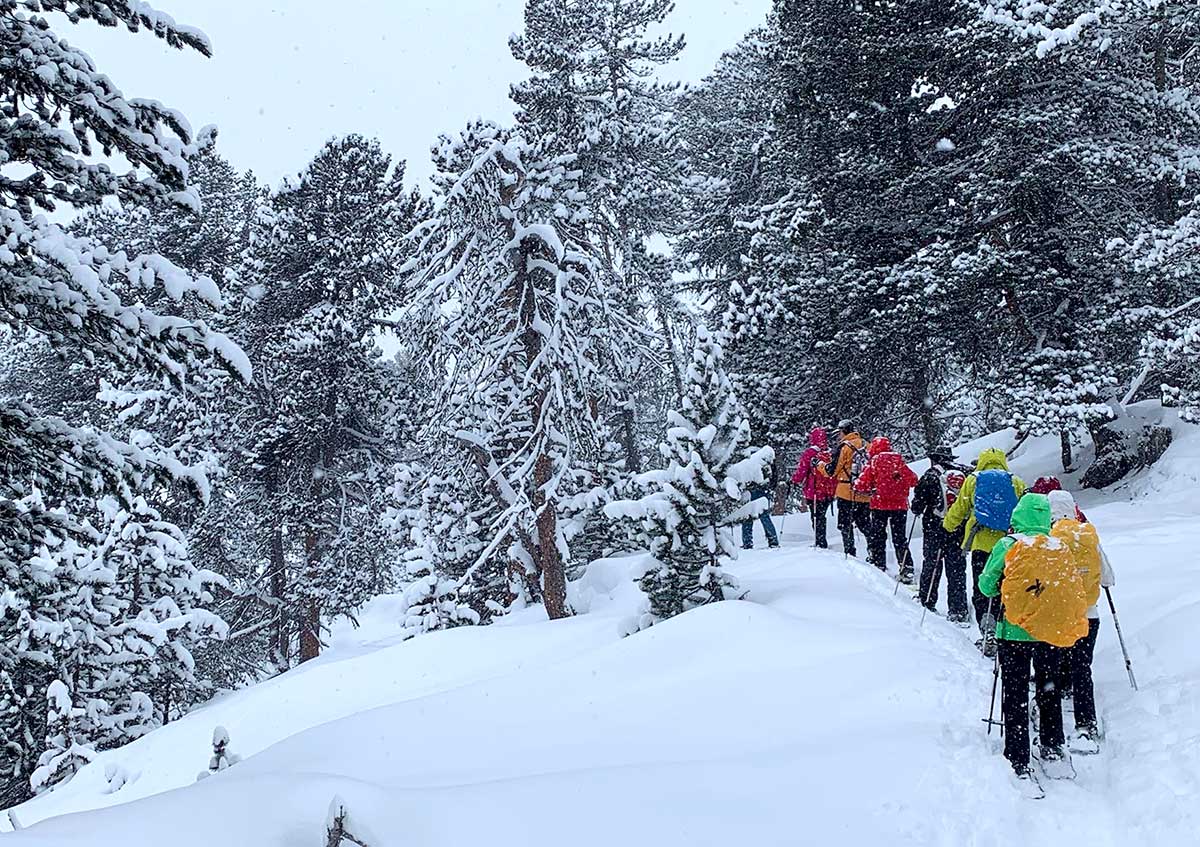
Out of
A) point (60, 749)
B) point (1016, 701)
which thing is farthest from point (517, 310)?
point (60, 749)

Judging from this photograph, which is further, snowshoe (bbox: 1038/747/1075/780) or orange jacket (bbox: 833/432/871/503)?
orange jacket (bbox: 833/432/871/503)

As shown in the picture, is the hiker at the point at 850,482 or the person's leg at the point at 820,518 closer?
the hiker at the point at 850,482

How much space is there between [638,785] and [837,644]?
378 centimetres

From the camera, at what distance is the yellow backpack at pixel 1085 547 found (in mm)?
6469

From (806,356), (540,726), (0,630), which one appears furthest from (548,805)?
(806,356)

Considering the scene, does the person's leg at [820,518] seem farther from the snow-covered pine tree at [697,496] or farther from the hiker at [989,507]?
the hiker at [989,507]

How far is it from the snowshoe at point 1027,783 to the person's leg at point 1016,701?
0.09 ft

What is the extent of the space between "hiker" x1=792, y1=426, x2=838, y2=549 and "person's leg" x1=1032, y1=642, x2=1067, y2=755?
29.5 ft

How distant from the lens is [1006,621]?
249 inches

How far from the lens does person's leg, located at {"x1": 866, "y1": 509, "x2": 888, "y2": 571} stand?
12711 millimetres

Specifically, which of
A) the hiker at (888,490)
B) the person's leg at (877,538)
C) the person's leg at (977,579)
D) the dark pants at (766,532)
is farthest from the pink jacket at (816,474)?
the person's leg at (977,579)

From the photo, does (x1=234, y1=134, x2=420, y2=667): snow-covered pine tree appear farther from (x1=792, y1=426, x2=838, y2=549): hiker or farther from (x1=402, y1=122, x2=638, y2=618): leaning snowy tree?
(x1=792, y1=426, x2=838, y2=549): hiker

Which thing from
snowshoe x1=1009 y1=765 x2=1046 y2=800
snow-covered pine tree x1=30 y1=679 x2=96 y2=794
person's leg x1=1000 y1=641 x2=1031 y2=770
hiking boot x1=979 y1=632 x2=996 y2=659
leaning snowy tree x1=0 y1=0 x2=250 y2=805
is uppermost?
leaning snowy tree x1=0 y1=0 x2=250 y2=805

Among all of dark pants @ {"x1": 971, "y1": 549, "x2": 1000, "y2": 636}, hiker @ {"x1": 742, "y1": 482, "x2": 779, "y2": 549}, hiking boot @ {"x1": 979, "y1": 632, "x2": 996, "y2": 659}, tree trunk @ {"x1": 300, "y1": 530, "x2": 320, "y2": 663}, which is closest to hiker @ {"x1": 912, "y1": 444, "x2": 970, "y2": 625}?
dark pants @ {"x1": 971, "y1": 549, "x2": 1000, "y2": 636}
